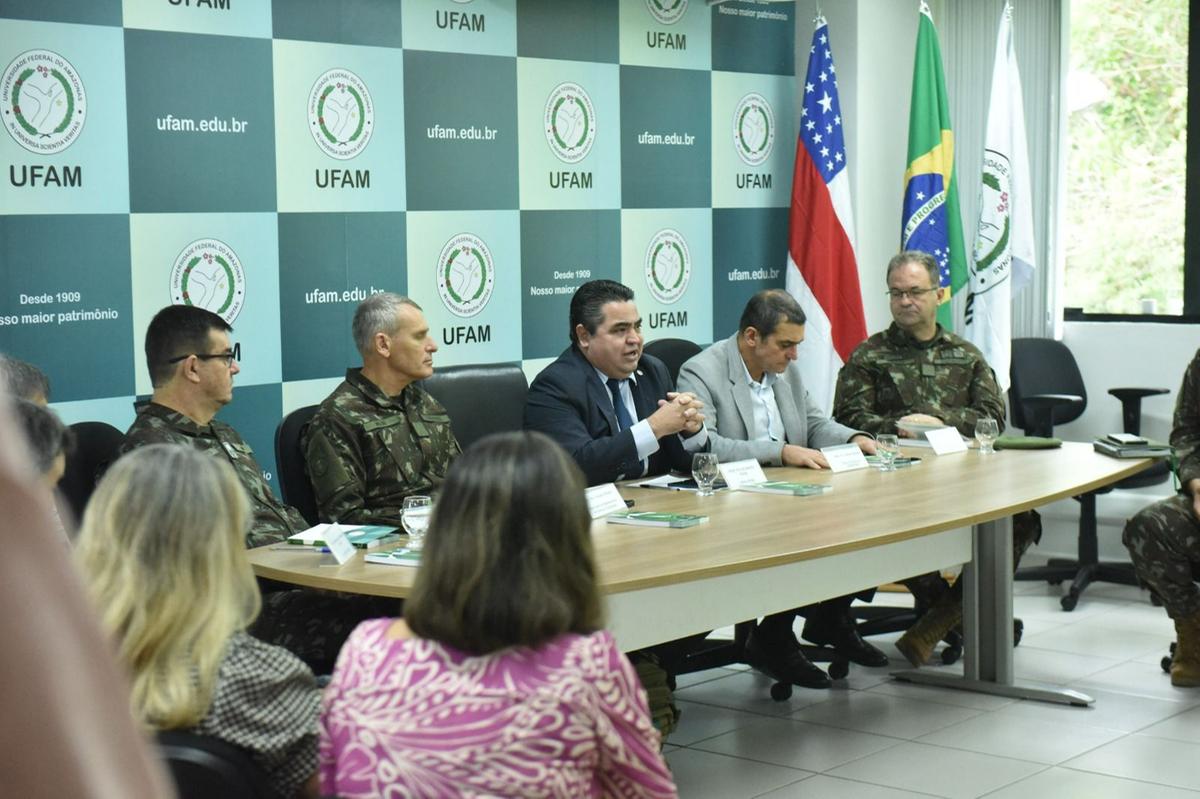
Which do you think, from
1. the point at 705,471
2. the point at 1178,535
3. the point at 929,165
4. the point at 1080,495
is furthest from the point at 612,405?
the point at 929,165

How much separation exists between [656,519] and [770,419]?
134 centimetres

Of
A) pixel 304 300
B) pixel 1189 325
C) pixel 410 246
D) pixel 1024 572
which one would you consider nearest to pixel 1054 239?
pixel 1189 325

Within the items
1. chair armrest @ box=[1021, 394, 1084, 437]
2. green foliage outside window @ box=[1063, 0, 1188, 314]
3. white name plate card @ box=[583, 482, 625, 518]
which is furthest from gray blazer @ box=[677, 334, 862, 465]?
green foliage outside window @ box=[1063, 0, 1188, 314]

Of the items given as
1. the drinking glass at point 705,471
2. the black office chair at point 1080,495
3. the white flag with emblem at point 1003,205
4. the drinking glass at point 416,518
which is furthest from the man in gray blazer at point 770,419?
the white flag with emblem at point 1003,205

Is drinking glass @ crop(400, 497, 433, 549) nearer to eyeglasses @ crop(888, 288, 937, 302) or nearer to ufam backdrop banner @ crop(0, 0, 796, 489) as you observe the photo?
ufam backdrop banner @ crop(0, 0, 796, 489)

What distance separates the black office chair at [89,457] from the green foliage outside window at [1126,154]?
14.8ft

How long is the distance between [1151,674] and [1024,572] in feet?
3.99

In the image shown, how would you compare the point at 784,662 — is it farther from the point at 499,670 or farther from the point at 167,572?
the point at 499,670

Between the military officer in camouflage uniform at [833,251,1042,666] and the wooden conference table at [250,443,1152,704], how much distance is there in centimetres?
40

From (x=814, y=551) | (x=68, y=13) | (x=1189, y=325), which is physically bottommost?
(x=814, y=551)

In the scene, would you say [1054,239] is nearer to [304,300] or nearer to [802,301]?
[802,301]

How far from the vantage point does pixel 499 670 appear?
1498mm

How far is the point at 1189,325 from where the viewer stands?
5871 mm

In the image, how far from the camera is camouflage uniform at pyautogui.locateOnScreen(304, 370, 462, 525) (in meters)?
3.52
